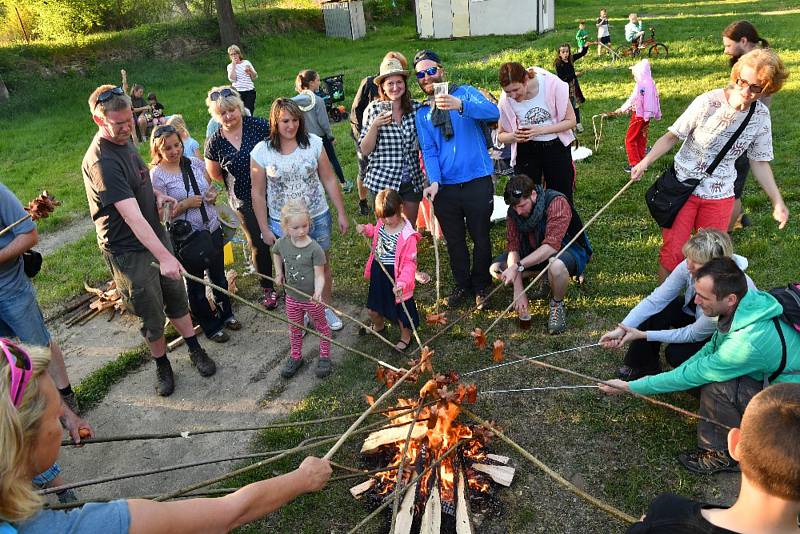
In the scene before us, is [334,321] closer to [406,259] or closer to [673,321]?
[406,259]

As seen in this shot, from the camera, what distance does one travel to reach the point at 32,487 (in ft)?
5.93

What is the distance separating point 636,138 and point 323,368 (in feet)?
19.6

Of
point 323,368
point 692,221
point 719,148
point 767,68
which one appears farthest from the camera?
point 323,368

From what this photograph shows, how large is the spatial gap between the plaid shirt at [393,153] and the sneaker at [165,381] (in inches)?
102

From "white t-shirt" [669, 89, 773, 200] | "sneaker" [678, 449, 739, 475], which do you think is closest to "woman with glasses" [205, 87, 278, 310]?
"white t-shirt" [669, 89, 773, 200]

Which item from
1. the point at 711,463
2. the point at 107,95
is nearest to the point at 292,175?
the point at 107,95

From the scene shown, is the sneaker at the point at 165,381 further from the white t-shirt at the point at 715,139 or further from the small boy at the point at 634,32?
the small boy at the point at 634,32

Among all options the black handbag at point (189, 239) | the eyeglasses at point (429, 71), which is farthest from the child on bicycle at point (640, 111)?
the black handbag at point (189, 239)

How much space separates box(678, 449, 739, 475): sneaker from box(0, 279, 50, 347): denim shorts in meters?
4.44

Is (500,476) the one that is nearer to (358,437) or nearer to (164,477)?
(358,437)

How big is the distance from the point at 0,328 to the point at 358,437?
8.65 ft

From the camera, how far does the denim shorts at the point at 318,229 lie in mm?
5355

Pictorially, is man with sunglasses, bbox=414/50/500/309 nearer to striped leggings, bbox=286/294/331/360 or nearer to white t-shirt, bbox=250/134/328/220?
white t-shirt, bbox=250/134/328/220

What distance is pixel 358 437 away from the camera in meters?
4.34
